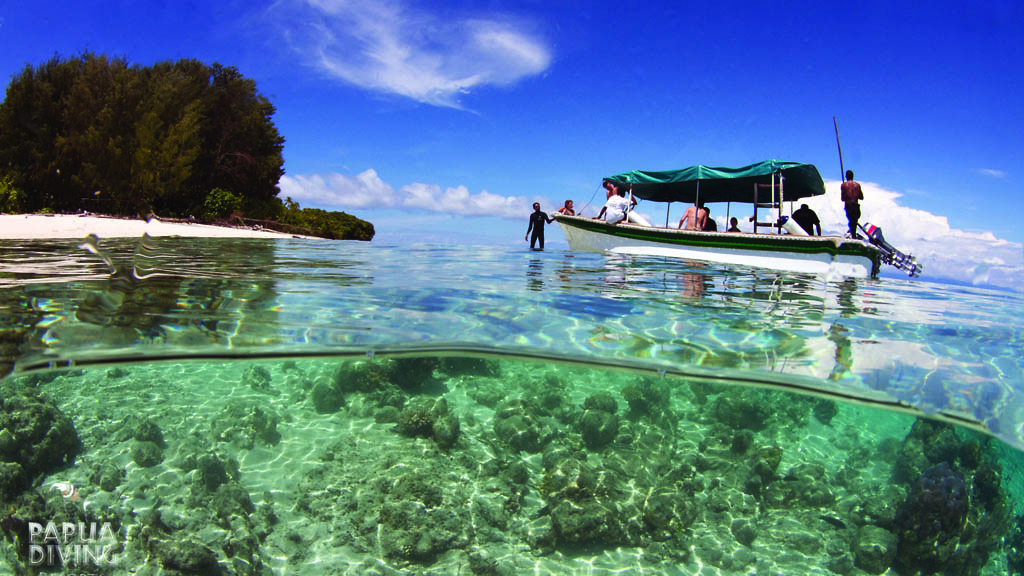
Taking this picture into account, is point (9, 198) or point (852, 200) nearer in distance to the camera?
point (852, 200)

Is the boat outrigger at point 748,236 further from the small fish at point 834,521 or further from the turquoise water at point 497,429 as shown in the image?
the small fish at point 834,521

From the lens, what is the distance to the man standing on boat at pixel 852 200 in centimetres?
1569

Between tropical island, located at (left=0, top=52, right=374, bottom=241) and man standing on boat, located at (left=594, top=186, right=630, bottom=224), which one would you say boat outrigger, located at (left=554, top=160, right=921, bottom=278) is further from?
tropical island, located at (left=0, top=52, right=374, bottom=241)

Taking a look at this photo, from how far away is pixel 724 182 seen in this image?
18953 millimetres

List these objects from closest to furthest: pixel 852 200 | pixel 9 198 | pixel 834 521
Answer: pixel 834 521 → pixel 852 200 → pixel 9 198

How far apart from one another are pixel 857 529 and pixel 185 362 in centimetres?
927

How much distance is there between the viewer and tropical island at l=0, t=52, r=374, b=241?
33.3 meters

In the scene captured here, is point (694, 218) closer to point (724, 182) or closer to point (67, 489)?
point (724, 182)

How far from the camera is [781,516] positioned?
7.77 metres

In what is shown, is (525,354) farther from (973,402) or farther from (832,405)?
(973,402)

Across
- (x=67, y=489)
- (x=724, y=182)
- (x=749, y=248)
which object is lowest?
(x=67, y=489)

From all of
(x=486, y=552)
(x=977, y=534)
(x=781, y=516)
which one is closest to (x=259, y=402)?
(x=486, y=552)

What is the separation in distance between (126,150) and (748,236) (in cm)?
3559

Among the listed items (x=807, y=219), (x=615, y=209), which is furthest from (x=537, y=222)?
(x=807, y=219)
